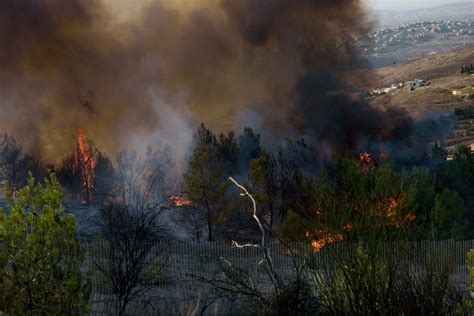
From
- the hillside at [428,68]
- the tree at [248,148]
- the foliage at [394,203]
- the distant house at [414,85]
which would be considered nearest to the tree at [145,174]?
the tree at [248,148]

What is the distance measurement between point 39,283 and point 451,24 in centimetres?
16340

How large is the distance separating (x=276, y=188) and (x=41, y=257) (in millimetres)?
12938

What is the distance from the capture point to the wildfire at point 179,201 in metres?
22.5

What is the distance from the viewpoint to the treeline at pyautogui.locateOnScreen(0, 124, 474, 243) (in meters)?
17.5

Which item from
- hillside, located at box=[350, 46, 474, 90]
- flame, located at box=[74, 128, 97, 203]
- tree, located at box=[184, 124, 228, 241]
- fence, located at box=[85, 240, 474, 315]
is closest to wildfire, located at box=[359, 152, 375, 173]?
tree, located at box=[184, 124, 228, 241]

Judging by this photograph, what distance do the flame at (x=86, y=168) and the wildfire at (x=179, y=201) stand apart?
509cm

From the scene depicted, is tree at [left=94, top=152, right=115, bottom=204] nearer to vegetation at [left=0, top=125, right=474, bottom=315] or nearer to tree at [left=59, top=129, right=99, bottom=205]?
vegetation at [left=0, top=125, right=474, bottom=315]

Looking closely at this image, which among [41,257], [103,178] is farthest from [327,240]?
[103,178]

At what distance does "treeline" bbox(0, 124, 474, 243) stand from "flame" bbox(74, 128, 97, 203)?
81mm

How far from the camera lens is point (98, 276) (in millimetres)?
14391

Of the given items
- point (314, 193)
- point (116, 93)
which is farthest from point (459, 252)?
point (116, 93)

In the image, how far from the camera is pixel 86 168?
2873 centimetres

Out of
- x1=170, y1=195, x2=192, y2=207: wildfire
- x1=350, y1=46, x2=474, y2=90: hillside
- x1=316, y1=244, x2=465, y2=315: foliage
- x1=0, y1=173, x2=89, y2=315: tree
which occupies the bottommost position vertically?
x1=316, y1=244, x2=465, y2=315: foliage

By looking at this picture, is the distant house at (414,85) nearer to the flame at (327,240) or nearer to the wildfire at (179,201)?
the wildfire at (179,201)
